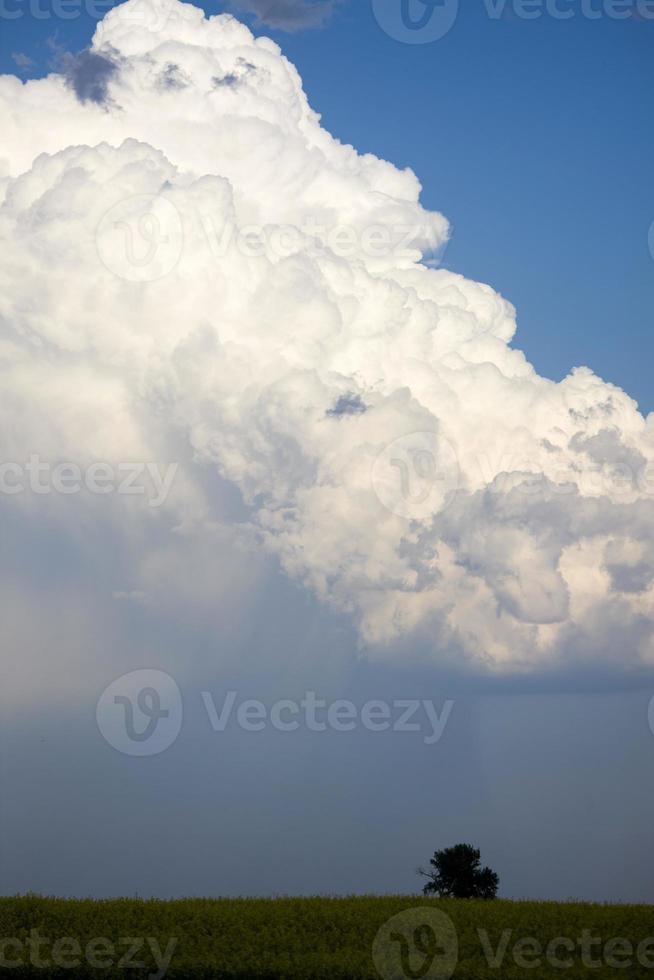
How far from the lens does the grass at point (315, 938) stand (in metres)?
A: 26.7

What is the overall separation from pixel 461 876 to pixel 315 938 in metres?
16.5

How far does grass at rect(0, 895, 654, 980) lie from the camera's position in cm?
2670

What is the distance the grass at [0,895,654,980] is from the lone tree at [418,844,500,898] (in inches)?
439

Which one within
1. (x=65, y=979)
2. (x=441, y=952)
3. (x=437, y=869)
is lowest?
(x=65, y=979)

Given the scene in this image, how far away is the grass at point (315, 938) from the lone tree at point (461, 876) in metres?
11.1

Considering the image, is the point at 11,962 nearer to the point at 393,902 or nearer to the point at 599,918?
the point at 393,902

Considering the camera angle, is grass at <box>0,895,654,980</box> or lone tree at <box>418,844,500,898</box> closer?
grass at <box>0,895,654,980</box>

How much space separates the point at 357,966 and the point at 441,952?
2.70 metres

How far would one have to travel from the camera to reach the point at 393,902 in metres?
32.6

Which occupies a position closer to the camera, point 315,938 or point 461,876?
point 315,938

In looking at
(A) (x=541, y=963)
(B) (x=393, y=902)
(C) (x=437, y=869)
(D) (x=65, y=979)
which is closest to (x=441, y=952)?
(A) (x=541, y=963)

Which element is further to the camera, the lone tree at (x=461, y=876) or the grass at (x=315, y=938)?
the lone tree at (x=461, y=876)

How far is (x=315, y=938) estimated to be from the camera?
28.8m

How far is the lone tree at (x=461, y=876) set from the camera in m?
43.6
